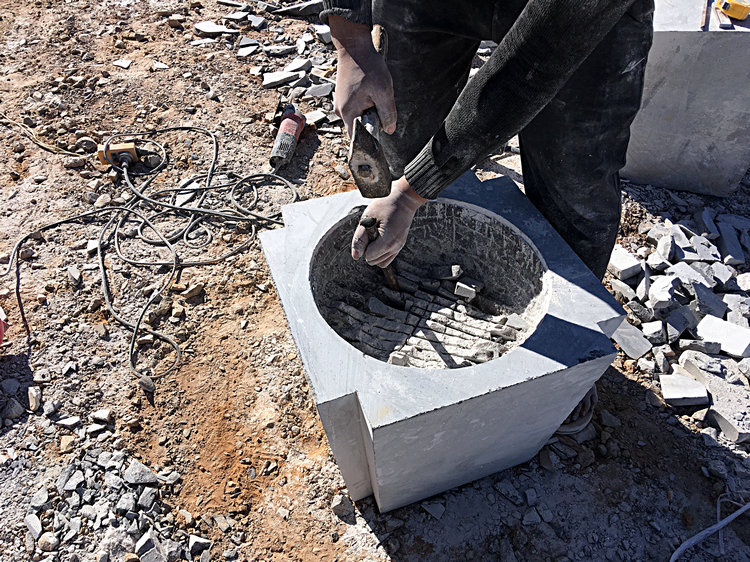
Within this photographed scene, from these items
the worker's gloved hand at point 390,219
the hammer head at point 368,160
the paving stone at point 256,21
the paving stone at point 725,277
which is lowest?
the paving stone at point 256,21

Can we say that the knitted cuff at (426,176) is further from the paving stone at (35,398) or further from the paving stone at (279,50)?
the paving stone at (279,50)

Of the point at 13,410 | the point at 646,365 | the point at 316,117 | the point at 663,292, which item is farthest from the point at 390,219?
the point at 316,117

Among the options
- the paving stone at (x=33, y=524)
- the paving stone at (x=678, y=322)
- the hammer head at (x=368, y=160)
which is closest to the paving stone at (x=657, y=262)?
the paving stone at (x=678, y=322)

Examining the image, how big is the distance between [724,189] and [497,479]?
9.67ft

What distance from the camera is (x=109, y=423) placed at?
9.47ft

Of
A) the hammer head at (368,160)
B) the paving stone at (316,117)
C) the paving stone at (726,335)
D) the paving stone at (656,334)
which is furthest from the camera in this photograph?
the paving stone at (316,117)

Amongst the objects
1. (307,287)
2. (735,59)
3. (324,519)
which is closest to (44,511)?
(324,519)

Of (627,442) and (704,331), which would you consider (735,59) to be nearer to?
(704,331)

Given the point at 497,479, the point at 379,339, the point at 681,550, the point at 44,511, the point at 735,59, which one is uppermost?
the point at 735,59

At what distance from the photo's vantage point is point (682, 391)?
9.31 ft

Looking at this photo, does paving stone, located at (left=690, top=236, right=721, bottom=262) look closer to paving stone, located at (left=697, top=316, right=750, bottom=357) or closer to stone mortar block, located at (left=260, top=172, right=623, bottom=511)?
paving stone, located at (left=697, top=316, right=750, bottom=357)

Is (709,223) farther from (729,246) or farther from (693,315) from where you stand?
(693,315)

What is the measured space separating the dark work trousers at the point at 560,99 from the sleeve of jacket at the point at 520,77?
0.35 feet

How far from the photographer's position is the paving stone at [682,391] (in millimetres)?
2811
